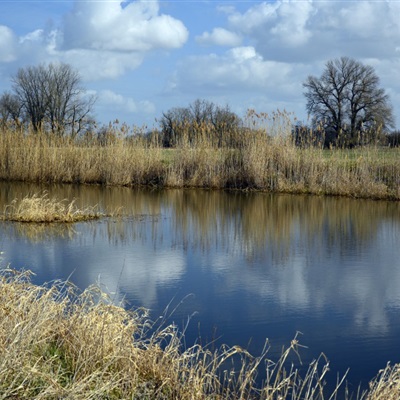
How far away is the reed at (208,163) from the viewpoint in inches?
603

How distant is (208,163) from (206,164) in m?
0.06

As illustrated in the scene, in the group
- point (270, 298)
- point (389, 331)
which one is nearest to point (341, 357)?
point (389, 331)

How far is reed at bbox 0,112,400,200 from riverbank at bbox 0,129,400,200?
2 cm

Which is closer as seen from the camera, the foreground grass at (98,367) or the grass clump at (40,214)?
the foreground grass at (98,367)

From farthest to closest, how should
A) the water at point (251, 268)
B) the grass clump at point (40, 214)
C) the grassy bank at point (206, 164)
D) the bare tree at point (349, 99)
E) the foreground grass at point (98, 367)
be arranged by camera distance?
the bare tree at point (349, 99), the grassy bank at point (206, 164), the grass clump at point (40, 214), the water at point (251, 268), the foreground grass at point (98, 367)

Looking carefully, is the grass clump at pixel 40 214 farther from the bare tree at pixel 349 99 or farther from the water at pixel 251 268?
the bare tree at pixel 349 99

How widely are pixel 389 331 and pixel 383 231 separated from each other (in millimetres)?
5463

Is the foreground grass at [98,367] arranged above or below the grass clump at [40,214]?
below

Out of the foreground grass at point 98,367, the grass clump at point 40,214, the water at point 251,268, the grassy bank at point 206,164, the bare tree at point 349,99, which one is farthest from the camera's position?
the bare tree at point 349,99

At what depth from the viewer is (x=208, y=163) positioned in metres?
16.8

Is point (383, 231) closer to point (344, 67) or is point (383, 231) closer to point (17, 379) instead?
point (17, 379)

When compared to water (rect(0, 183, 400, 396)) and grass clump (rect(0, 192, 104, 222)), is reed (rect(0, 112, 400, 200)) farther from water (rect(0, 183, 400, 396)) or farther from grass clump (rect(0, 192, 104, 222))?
grass clump (rect(0, 192, 104, 222))

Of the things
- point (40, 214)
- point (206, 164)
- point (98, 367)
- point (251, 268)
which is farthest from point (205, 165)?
point (98, 367)

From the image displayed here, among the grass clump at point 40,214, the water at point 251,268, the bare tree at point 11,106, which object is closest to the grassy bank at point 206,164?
the water at point 251,268
